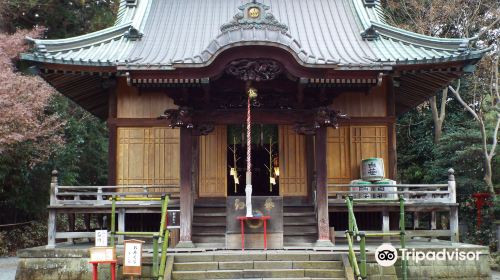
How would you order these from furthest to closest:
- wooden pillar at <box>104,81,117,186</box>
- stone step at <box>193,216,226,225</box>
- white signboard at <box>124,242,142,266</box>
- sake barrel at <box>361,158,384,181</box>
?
wooden pillar at <box>104,81,117,186</box>, sake barrel at <box>361,158,384,181</box>, stone step at <box>193,216,226,225</box>, white signboard at <box>124,242,142,266</box>

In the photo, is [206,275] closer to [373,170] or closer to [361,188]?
[361,188]

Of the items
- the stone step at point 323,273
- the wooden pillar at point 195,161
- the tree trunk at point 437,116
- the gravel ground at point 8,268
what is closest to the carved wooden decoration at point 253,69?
the wooden pillar at point 195,161

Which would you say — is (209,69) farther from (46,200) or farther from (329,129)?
(46,200)

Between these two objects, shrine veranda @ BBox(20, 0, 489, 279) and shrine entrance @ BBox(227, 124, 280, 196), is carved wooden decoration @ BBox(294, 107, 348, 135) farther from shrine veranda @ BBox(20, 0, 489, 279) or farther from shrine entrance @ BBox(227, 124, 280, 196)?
shrine entrance @ BBox(227, 124, 280, 196)

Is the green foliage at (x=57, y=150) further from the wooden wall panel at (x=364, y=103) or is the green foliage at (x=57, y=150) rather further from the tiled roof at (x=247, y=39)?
the wooden wall panel at (x=364, y=103)

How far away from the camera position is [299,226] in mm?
11906

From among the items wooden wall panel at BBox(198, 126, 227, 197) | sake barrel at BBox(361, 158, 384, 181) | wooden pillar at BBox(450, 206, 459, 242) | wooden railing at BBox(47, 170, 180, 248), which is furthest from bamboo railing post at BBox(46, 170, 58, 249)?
wooden pillar at BBox(450, 206, 459, 242)

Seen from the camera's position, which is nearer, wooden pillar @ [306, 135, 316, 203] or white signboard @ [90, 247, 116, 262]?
white signboard @ [90, 247, 116, 262]

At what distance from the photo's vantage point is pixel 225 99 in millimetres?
11570

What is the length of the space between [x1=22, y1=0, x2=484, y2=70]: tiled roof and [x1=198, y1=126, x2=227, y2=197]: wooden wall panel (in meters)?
2.23

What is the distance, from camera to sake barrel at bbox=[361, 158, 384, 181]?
12611mm

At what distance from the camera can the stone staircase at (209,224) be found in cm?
1148

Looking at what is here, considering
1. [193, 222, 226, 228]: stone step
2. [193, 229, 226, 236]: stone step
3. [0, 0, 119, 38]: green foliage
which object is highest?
[0, 0, 119, 38]: green foliage

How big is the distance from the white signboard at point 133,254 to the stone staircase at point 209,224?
2830mm
